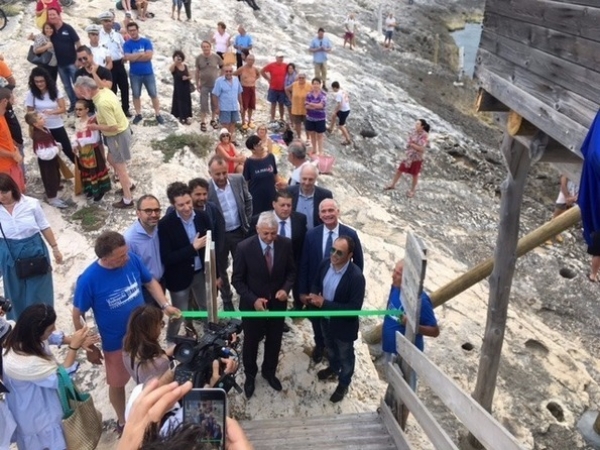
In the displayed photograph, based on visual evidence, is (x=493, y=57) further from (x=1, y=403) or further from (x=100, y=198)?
(x=100, y=198)

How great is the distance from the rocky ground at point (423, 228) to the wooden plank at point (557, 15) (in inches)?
148

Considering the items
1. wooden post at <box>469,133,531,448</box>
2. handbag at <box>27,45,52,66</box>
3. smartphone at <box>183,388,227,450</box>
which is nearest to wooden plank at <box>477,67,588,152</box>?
wooden post at <box>469,133,531,448</box>

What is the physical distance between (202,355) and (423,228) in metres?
8.22

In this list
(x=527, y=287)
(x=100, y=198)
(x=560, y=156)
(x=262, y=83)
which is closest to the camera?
(x=560, y=156)

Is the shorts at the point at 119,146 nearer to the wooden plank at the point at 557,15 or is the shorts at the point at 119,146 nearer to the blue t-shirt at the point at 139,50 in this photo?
the blue t-shirt at the point at 139,50

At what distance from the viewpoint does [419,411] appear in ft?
12.2

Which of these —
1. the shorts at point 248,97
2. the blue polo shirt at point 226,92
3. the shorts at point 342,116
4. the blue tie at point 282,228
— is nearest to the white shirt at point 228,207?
the blue tie at point 282,228

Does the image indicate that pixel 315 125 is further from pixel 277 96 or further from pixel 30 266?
pixel 30 266

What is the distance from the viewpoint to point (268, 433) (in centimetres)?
454

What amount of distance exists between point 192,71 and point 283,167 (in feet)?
15.5

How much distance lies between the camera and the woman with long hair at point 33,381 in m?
3.39

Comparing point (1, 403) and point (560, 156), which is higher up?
point (560, 156)

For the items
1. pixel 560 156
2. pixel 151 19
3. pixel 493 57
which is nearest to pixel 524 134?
pixel 560 156

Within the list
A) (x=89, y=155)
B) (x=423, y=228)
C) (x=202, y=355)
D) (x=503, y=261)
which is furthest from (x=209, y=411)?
(x=423, y=228)
